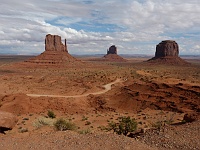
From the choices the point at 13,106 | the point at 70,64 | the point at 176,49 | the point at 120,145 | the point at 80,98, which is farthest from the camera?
the point at 176,49

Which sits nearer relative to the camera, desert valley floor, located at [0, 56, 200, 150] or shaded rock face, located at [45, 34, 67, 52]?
desert valley floor, located at [0, 56, 200, 150]

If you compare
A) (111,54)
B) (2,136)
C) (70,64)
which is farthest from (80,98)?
(111,54)

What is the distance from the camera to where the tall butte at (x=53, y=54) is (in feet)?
300

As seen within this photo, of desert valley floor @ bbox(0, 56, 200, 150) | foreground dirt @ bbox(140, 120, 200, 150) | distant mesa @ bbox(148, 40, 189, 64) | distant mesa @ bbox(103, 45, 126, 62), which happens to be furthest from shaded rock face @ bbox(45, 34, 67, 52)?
foreground dirt @ bbox(140, 120, 200, 150)

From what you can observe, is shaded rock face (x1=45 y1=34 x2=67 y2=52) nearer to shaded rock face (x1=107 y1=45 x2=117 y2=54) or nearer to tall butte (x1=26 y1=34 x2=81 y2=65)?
tall butte (x1=26 y1=34 x2=81 y2=65)

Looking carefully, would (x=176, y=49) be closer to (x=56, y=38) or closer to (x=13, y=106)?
(x=56, y=38)

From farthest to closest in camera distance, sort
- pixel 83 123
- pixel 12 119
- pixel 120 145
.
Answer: pixel 83 123, pixel 12 119, pixel 120 145

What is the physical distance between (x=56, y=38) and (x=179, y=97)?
80873mm

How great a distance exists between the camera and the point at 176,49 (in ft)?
402

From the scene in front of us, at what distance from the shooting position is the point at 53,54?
9712cm

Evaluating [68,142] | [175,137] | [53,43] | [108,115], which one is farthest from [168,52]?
[68,142]

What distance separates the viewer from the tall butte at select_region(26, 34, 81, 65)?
300 feet

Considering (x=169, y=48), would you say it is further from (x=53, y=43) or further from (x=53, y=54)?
(x=53, y=54)

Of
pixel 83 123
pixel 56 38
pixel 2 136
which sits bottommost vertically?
pixel 83 123
